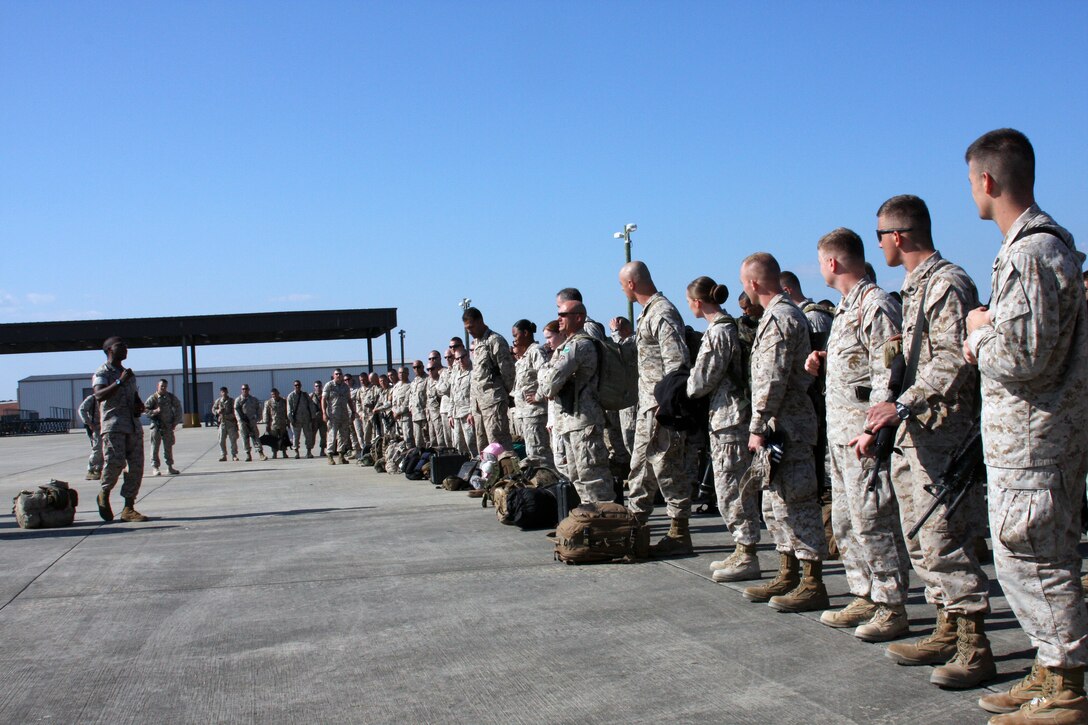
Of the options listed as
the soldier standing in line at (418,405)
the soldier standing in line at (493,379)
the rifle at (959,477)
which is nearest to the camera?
the rifle at (959,477)

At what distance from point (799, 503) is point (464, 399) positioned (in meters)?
9.15

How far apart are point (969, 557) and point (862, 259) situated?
5.28 feet

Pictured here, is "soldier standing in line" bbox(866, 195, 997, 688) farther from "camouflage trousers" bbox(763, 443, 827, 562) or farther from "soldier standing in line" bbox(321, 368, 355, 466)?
"soldier standing in line" bbox(321, 368, 355, 466)

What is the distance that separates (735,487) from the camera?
243 inches

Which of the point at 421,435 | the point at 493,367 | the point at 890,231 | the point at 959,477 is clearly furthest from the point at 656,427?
the point at 421,435

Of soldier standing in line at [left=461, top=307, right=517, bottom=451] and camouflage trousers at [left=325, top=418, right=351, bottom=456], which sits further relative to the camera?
camouflage trousers at [left=325, top=418, right=351, bottom=456]

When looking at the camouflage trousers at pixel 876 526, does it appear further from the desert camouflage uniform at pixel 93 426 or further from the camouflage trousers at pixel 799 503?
the desert camouflage uniform at pixel 93 426

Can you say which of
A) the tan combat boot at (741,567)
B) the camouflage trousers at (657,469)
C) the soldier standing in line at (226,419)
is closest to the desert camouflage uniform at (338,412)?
the soldier standing in line at (226,419)

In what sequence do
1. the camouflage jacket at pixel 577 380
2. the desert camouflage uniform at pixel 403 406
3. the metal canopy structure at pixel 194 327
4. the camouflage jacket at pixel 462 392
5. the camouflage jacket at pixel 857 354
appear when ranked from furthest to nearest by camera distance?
the metal canopy structure at pixel 194 327 → the desert camouflage uniform at pixel 403 406 → the camouflage jacket at pixel 462 392 → the camouflage jacket at pixel 577 380 → the camouflage jacket at pixel 857 354

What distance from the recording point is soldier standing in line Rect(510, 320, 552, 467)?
11.2 meters

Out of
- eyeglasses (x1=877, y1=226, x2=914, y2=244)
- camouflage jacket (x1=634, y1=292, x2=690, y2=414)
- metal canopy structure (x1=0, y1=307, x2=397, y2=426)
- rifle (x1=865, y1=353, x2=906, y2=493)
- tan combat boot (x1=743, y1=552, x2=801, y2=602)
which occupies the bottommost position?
tan combat boot (x1=743, y1=552, x2=801, y2=602)

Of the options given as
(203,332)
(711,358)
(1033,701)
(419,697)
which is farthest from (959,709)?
(203,332)

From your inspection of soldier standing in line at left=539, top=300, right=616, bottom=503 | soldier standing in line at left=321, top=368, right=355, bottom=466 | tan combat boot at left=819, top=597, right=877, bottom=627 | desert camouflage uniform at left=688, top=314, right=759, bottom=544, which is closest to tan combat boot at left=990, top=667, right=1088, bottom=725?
tan combat boot at left=819, top=597, right=877, bottom=627

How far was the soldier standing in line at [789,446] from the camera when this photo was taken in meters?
5.39
